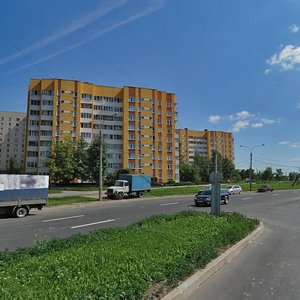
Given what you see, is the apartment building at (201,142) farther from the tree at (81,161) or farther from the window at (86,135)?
the tree at (81,161)

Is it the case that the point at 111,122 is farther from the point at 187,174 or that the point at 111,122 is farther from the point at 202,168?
the point at 202,168

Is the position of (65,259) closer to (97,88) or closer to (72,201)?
(72,201)

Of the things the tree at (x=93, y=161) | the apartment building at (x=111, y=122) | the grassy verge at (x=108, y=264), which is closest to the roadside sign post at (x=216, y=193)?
the grassy verge at (x=108, y=264)

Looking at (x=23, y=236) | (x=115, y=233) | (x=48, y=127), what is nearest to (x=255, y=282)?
(x=115, y=233)

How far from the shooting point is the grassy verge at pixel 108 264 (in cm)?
463

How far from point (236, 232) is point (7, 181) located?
Result: 54.1 ft

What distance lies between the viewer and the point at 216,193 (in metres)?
16.4

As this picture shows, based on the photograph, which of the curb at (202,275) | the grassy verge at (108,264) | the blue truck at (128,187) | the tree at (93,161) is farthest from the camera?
the tree at (93,161)

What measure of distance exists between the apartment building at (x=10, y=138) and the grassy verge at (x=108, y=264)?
149423mm

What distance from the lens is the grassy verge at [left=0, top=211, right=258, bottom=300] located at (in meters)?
4.63

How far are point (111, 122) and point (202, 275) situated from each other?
293 feet

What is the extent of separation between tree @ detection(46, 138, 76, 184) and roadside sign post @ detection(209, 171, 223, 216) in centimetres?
5936

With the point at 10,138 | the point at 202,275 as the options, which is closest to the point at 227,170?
the point at 10,138

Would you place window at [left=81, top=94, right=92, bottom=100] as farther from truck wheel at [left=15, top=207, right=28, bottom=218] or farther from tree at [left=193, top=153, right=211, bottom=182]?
truck wheel at [left=15, top=207, right=28, bottom=218]
